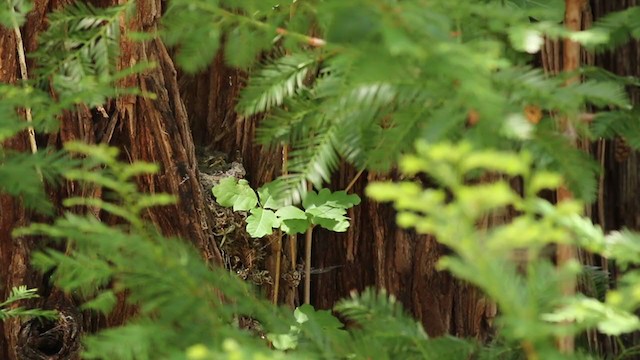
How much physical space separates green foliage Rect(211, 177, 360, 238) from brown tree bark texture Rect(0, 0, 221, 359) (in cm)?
10

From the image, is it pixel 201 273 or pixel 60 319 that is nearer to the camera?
pixel 201 273

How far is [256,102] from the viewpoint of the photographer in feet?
3.92

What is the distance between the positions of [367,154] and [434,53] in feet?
1.19

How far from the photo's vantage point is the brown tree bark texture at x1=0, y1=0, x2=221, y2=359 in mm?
2334

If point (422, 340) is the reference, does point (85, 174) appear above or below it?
above

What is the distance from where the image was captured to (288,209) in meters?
2.50

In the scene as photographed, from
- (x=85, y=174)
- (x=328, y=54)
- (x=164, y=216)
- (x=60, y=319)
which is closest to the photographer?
(x=85, y=174)

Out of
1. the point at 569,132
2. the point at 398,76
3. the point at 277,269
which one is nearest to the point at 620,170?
the point at 569,132

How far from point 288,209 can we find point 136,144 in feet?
1.64

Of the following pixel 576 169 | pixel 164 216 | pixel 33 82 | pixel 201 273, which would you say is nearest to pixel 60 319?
pixel 164 216

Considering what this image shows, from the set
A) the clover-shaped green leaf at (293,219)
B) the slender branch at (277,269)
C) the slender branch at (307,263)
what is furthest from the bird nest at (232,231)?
the clover-shaped green leaf at (293,219)

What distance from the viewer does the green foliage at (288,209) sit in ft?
8.10

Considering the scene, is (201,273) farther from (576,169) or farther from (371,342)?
(576,169)

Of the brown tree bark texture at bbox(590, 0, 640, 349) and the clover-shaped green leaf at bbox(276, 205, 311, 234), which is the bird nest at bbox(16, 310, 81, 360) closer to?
the clover-shaped green leaf at bbox(276, 205, 311, 234)
